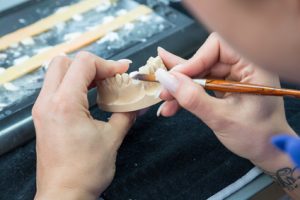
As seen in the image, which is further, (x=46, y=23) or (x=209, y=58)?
(x=46, y=23)

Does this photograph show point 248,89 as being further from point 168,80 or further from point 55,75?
point 55,75

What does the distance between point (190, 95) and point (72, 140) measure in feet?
0.73

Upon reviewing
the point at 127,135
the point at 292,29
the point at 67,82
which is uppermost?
the point at 292,29

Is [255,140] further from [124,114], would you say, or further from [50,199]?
[50,199]

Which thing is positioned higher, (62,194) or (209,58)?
(209,58)

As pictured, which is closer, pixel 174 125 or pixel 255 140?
pixel 255 140

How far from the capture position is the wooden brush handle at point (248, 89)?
75 cm

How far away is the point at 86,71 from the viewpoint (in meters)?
0.87

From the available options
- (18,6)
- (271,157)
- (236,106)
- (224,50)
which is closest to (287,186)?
(271,157)

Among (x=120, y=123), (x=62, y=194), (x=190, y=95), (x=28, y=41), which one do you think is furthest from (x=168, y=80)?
(x=28, y=41)

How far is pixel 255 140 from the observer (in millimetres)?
842

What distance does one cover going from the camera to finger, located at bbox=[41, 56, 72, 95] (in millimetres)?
862

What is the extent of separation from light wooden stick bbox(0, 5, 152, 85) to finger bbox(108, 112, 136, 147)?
0.34 meters

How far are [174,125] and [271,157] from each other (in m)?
0.23
